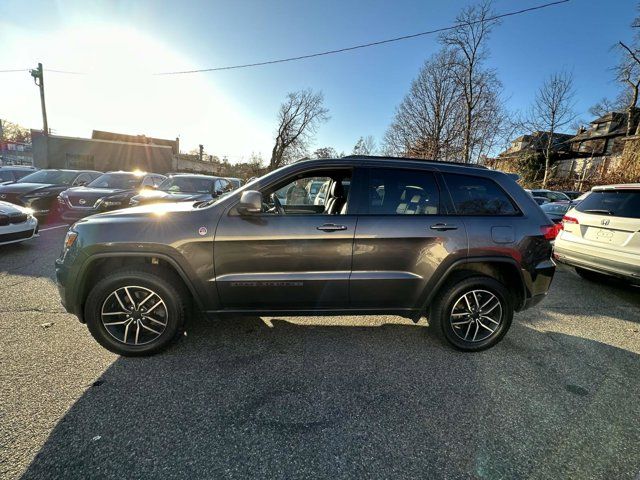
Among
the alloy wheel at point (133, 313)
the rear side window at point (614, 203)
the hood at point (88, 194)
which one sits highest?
the rear side window at point (614, 203)

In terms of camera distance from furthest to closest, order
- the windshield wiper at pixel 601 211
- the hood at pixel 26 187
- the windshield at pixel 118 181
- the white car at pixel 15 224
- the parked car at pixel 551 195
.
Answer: the parked car at pixel 551 195 < the windshield at pixel 118 181 < the hood at pixel 26 187 < the white car at pixel 15 224 < the windshield wiper at pixel 601 211

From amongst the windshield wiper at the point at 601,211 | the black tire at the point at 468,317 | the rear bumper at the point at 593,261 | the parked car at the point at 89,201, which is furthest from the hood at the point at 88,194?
the windshield wiper at the point at 601,211

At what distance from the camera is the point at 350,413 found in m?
2.26

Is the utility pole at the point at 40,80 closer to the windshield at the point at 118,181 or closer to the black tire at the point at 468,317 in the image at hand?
the windshield at the point at 118,181

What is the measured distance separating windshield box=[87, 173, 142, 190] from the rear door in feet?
31.4

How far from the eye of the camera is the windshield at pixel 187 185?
336 inches

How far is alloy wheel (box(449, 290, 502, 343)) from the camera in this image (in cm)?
313

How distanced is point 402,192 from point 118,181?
33.3ft

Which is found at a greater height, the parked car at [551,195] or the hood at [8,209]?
the parked car at [551,195]

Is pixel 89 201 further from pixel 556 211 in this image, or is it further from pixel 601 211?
pixel 556 211

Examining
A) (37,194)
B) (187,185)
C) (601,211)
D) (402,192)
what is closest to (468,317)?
(402,192)

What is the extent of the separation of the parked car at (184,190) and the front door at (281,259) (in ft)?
18.1

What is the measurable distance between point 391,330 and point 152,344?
8.11ft

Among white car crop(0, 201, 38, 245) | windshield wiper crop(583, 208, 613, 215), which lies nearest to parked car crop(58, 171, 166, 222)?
white car crop(0, 201, 38, 245)
